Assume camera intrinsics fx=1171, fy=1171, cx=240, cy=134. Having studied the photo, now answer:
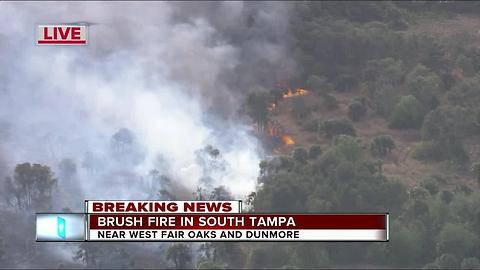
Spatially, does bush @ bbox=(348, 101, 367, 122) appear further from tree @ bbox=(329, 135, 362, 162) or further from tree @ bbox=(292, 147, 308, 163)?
tree @ bbox=(292, 147, 308, 163)

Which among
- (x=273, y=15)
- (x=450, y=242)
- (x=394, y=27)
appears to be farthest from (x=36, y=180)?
(x=394, y=27)

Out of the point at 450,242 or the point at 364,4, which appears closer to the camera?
the point at 450,242

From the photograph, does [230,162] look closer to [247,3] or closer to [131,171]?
[131,171]

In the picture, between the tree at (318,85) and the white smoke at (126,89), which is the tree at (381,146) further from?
the tree at (318,85)

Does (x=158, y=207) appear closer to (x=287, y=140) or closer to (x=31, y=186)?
(x=31, y=186)

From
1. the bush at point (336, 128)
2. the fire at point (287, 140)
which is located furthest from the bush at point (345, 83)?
the fire at point (287, 140)
